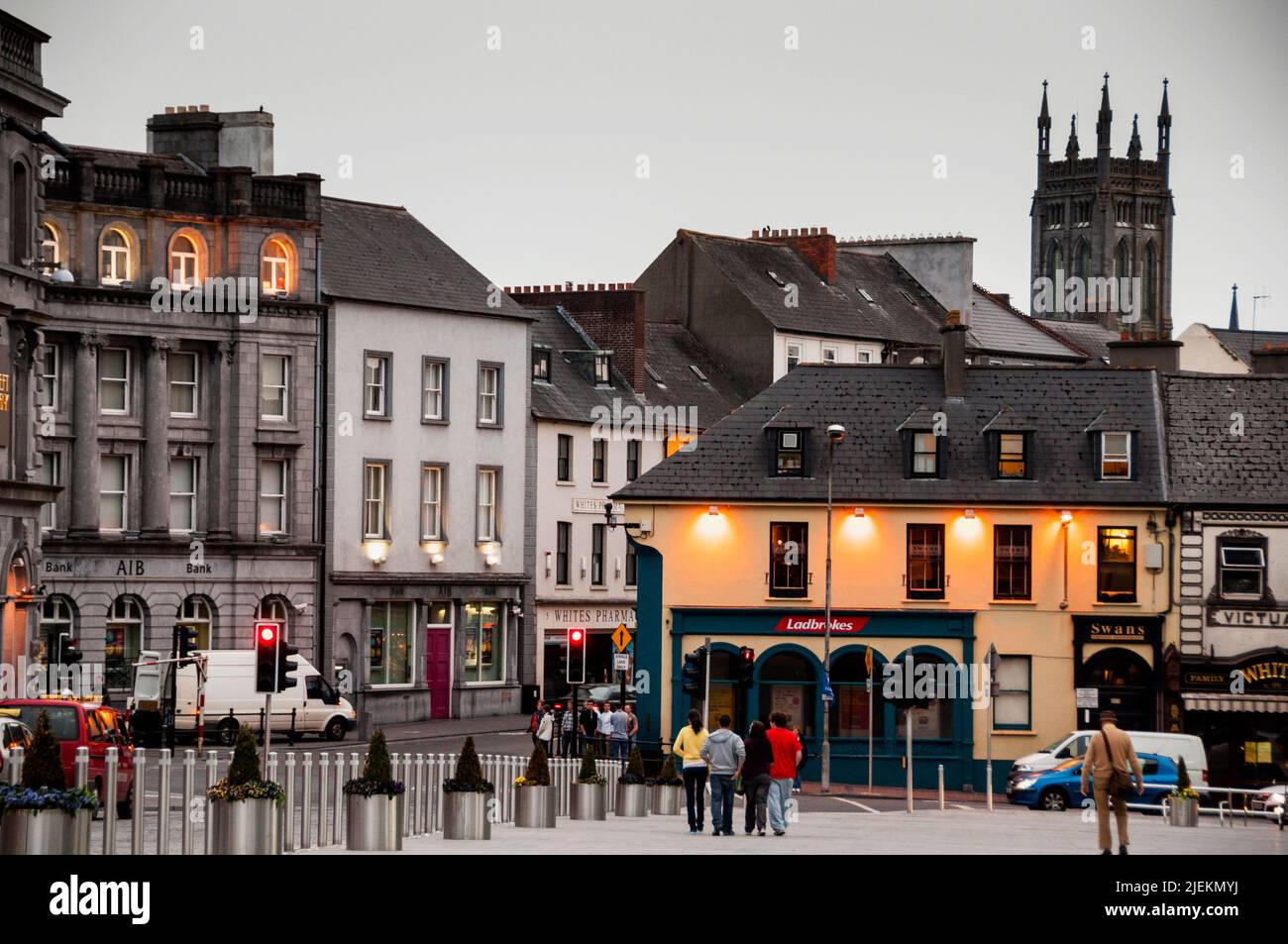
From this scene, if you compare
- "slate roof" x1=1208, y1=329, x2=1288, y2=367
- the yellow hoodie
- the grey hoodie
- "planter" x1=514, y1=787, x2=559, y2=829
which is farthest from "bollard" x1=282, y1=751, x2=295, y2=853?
"slate roof" x1=1208, y1=329, x2=1288, y2=367

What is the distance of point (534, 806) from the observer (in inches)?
1346

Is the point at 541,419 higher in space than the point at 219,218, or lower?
lower

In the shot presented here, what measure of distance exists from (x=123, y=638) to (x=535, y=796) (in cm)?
3210

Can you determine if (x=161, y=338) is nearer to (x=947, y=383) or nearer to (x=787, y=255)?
(x=947, y=383)

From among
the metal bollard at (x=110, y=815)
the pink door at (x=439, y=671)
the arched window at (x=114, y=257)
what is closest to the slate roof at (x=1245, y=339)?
the pink door at (x=439, y=671)

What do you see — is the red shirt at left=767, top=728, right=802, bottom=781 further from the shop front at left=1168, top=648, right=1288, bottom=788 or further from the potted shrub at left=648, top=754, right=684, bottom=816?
the shop front at left=1168, top=648, right=1288, bottom=788

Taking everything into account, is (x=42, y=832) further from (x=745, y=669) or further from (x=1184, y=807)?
(x=745, y=669)

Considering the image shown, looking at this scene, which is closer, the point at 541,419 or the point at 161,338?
the point at 161,338

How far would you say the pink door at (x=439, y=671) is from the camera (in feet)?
231

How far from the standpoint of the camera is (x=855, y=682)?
185 ft

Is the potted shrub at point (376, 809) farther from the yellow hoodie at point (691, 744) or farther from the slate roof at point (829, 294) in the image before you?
the slate roof at point (829, 294)
